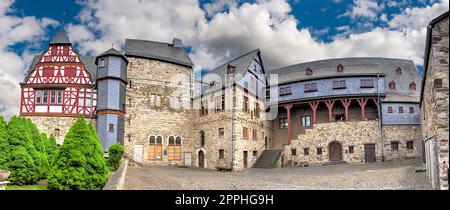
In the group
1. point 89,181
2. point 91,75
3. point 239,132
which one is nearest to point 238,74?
point 239,132

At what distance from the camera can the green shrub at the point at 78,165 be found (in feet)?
36.1

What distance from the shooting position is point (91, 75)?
28984mm

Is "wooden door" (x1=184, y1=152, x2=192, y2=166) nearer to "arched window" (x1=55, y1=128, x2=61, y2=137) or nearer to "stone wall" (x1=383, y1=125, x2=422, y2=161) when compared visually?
"arched window" (x1=55, y1=128, x2=61, y2=137)

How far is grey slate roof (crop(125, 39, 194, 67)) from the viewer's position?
29531mm

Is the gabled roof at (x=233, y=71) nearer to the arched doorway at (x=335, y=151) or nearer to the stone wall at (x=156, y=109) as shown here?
the stone wall at (x=156, y=109)

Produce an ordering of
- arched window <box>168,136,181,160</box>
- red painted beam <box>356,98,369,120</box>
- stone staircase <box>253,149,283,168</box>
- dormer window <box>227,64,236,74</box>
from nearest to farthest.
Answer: stone staircase <box>253,149,283,168</box>
red painted beam <box>356,98,369,120</box>
dormer window <box>227,64,236,74</box>
arched window <box>168,136,181,160</box>

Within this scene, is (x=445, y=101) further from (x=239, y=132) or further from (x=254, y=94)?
(x=254, y=94)

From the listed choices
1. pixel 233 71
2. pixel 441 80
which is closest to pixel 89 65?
pixel 233 71

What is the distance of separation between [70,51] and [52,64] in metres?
1.73

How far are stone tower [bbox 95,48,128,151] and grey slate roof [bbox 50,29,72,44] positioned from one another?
315 cm

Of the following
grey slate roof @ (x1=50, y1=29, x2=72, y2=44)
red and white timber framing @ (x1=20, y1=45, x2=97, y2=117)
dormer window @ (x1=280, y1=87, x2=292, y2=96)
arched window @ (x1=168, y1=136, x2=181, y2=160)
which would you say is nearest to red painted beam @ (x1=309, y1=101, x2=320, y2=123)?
dormer window @ (x1=280, y1=87, x2=292, y2=96)

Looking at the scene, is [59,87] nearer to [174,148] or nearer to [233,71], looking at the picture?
[174,148]
